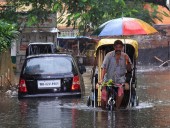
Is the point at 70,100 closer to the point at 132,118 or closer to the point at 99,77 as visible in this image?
the point at 99,77

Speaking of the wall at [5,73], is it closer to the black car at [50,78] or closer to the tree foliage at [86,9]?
the tree foliage at [86,9]

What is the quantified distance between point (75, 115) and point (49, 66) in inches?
113

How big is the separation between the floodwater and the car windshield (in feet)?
2.46

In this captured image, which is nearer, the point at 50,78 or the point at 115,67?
the point at 115,67

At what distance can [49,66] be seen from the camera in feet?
46.8

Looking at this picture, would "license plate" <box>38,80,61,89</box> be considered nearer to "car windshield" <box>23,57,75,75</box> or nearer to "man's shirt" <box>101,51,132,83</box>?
"car windshield" <box>23,57,75,75</box>

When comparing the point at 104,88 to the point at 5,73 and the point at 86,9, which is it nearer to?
the point at 86,9

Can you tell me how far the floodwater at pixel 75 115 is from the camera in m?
10.4

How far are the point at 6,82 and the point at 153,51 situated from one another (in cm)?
2327

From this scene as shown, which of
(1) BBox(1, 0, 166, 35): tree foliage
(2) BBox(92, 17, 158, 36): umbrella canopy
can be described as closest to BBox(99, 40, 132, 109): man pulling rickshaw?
(2) BBox(92, 17, 158, 36): umbrella canopy

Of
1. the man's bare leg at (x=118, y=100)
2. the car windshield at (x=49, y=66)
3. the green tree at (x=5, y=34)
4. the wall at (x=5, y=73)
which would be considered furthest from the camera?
the wall at (x=5, y=73)

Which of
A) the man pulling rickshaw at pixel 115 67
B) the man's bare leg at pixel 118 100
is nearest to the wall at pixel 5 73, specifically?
the man pulling rickshaw at pixel 115 67

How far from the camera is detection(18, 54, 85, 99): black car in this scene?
45.9 ft

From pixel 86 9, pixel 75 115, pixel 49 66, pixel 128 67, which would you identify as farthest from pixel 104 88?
pixel 86 9
